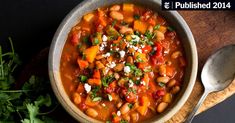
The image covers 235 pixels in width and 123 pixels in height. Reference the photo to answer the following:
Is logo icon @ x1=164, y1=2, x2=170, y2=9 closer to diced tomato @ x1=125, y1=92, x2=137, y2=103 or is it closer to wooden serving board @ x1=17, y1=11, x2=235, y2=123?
wooden serving board @ x1=17, y1=11, x2=235, y2=123

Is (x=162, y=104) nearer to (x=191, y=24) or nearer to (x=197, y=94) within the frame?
(x=197, y=94)

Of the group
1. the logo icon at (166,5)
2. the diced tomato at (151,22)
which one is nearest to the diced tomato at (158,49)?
A: the diced tomato at (151,22)

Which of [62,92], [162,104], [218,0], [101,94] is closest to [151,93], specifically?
[162,104]

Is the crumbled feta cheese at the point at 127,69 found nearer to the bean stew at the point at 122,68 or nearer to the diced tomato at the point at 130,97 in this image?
the bean stew at the point at 122,68

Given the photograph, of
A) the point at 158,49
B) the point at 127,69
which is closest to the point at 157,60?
the point at 158,49

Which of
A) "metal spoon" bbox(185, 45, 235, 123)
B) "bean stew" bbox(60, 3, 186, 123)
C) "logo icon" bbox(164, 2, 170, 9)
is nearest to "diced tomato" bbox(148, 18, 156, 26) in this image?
"bean stew" bbox(60, 3, 186, 123)
